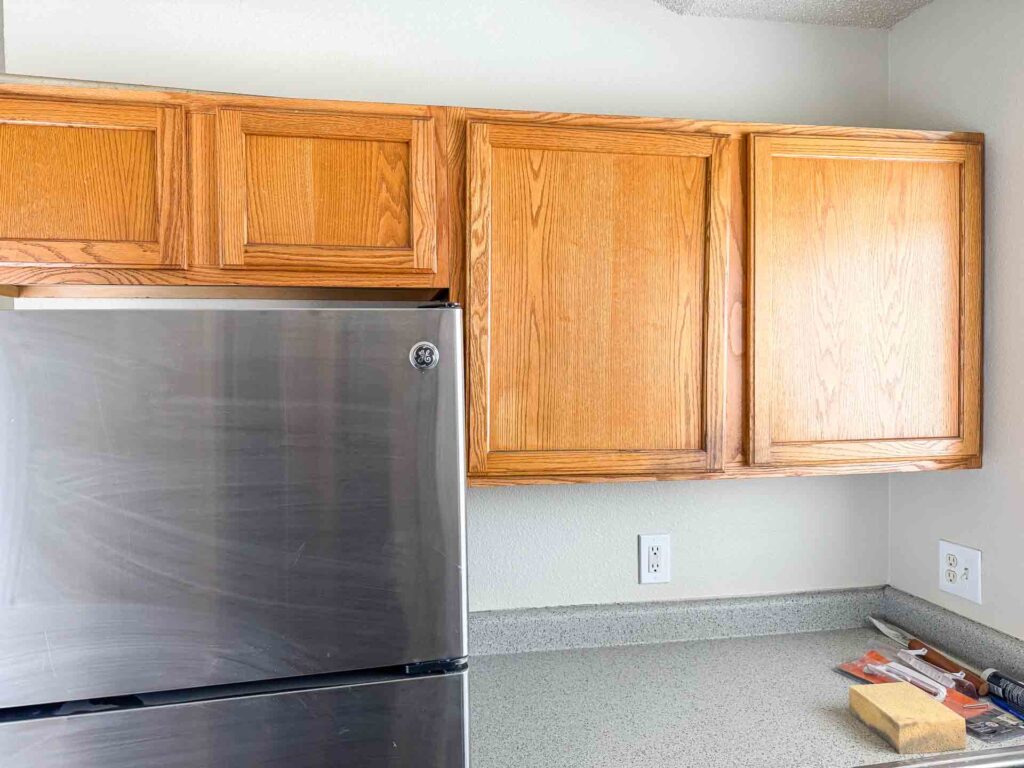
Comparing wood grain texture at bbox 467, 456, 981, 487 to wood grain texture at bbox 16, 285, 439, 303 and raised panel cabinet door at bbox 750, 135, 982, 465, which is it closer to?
raised panel cabinet door at bbox 750, 135, 982, 465

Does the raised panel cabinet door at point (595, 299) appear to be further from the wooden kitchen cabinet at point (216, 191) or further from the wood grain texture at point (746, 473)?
the wooden kitchen cabinet at point (216, 191)

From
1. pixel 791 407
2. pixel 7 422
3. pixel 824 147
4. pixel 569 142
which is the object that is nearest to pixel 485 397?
pixel 569 142

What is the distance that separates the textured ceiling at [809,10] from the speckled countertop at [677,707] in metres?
1.49

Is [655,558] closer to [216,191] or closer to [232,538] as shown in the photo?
[232,538]

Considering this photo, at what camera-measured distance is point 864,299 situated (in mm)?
1599

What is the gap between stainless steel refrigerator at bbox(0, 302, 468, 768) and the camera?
995 millimetres

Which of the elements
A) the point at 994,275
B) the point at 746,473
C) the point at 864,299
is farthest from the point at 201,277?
the point at 994,275

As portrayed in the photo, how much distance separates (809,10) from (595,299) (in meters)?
0.95

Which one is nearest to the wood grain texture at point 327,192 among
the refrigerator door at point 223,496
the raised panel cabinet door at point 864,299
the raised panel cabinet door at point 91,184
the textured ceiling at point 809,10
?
the raised panel cabinet door at point 91,184

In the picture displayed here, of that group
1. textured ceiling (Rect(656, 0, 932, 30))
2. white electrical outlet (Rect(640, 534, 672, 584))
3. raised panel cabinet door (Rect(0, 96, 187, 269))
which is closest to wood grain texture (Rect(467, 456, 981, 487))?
white electrical outlet (Rect(640, 534, 672, 584))

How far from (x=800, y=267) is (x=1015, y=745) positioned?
93cm

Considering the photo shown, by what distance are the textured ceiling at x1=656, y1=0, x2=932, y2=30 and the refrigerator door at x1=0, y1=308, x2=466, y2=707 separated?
3.83ft

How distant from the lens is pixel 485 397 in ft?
4.79

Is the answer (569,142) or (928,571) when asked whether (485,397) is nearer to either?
(569,142)
